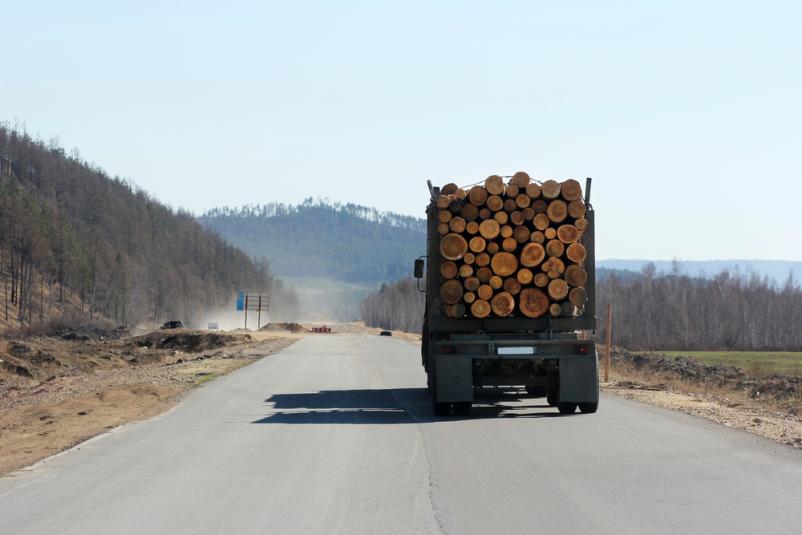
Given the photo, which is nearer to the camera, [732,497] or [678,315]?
[732,497]

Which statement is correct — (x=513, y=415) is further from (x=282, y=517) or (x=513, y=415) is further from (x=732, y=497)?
(x=282, y=517)

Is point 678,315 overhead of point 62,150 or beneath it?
beneath

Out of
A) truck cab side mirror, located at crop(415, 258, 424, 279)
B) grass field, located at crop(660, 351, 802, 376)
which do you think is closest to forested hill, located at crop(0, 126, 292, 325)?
grass field, located at crop(660, 351, 802, 376)

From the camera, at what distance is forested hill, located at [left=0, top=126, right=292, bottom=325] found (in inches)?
3883

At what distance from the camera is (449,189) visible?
1794 cm

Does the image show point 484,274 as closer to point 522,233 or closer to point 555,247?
point 522,233

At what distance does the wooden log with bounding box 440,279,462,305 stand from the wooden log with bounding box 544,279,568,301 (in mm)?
1586

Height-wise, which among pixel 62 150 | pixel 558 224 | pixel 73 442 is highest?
pixel 62 150

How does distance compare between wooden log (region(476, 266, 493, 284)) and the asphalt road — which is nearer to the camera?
the asphalt road

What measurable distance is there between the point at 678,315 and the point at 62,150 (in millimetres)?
111410

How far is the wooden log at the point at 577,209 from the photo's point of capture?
1769cm

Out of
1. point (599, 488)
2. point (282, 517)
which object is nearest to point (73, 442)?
point (282, 517)

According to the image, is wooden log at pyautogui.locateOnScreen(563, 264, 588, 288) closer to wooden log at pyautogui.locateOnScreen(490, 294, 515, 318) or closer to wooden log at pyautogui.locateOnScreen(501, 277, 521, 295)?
wooden log at pyautogui.locateOnScreen(501, 277, 521, 295)

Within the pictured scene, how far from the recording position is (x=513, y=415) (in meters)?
17.6
